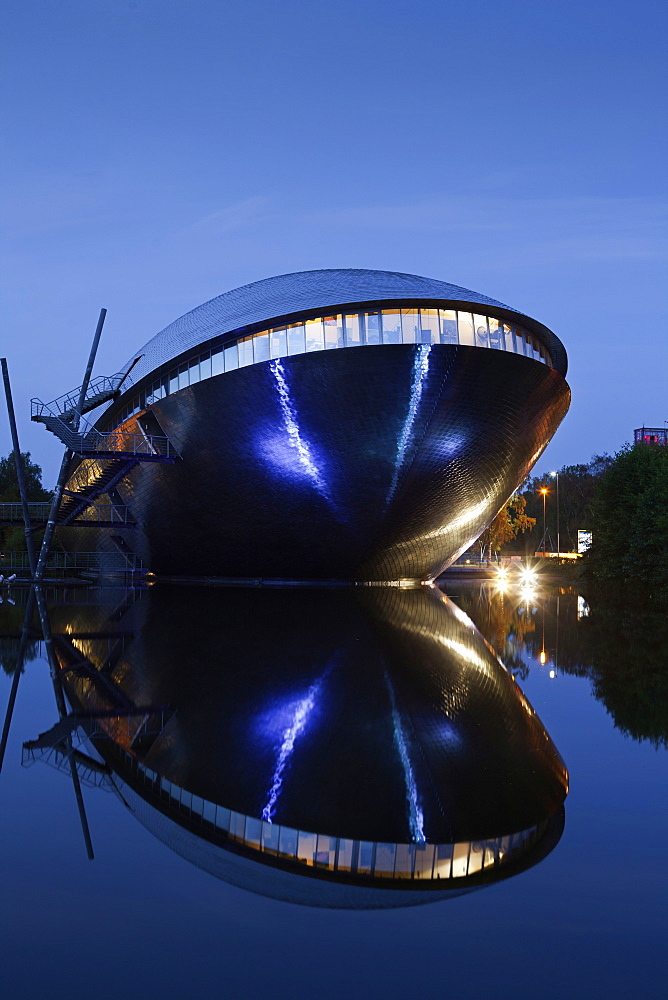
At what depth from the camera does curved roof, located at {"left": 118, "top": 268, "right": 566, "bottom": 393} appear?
21188mm

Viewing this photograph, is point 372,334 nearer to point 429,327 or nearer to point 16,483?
point 429,327

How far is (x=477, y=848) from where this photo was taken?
3713 mm

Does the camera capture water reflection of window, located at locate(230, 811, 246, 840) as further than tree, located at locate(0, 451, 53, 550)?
No

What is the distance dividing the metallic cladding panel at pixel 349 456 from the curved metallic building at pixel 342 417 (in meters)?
0.05

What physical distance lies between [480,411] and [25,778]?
18934mm

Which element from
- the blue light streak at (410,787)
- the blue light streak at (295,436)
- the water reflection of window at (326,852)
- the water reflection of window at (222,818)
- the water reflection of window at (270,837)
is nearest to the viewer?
the water reflection of window at (326,852)

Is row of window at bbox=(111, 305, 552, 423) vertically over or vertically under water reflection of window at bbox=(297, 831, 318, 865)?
over

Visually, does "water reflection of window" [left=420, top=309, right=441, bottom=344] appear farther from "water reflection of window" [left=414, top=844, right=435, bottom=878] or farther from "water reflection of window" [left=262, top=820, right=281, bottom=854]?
"water reflection of window" [left=414, top=844, right=435, bottom=878]

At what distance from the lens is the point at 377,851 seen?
144 inches

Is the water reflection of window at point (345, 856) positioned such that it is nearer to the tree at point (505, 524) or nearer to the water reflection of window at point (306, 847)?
the water reflection of window at point (306, 847)

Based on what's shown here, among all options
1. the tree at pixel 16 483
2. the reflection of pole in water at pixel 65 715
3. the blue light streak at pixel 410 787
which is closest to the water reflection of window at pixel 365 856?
the blue light streak at pixel 410 787

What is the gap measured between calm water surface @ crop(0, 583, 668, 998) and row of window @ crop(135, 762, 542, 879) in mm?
36

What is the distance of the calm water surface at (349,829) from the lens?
106 inches

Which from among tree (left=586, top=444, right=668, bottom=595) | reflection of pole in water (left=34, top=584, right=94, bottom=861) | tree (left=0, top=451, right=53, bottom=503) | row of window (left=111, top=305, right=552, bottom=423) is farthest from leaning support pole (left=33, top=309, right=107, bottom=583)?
tree (left=0, top=451, right=53, bottom=503)
